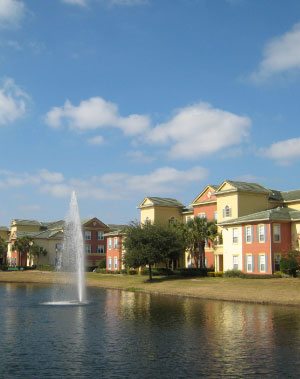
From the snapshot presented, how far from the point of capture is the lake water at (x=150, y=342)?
17453mm

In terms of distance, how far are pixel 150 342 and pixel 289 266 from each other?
33184mm

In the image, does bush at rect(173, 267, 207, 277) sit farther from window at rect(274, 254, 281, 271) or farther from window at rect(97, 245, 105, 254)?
window at rect(97, 245, 105, 254)

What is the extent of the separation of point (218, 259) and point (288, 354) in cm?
4632

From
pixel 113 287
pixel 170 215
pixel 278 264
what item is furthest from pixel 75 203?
pixel 170 215

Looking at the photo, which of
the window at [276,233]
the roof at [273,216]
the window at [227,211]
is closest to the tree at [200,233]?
the window at [227,211]

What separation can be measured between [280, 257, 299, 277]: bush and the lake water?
16542mm

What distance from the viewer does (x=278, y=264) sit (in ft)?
183

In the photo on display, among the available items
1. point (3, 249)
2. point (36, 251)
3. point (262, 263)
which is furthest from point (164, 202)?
point (3, 249)

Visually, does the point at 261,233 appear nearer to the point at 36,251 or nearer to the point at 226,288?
the point at 226,288

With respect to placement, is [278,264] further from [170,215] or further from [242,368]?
[242,368]

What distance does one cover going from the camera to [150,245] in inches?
2368

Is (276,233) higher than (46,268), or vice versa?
(276,233)

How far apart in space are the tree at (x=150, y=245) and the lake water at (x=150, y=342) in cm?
2293

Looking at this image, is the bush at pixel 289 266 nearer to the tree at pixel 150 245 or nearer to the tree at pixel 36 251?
the tree at pixel 150 245
